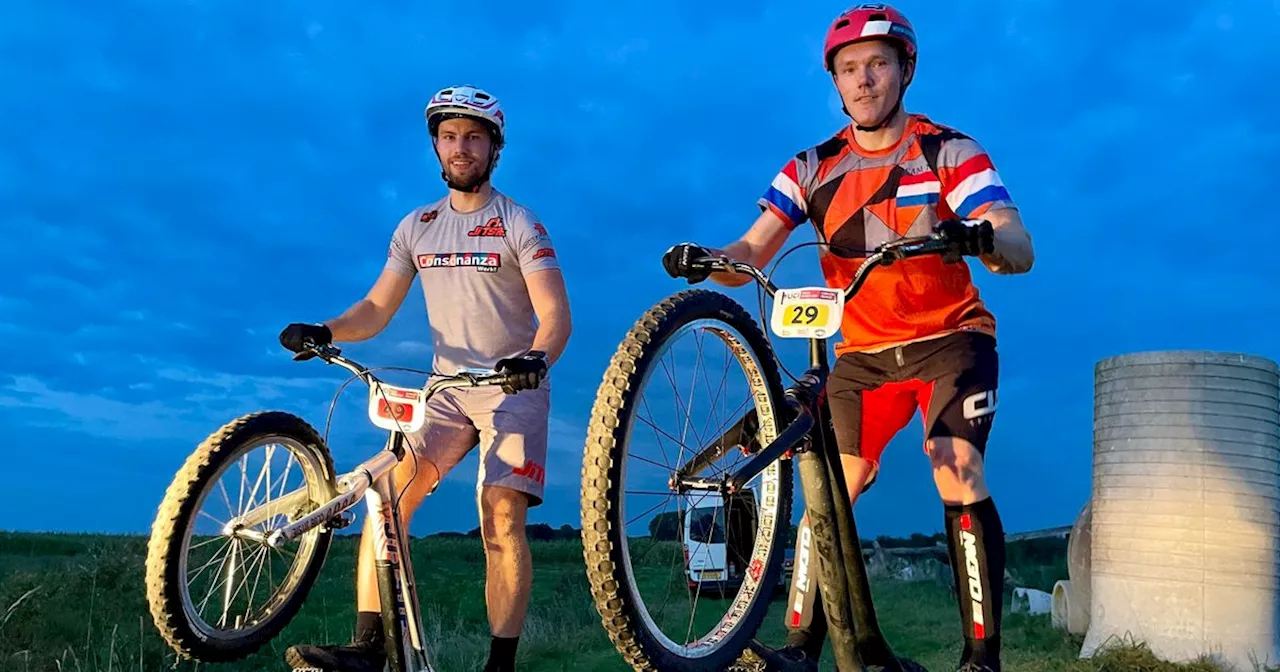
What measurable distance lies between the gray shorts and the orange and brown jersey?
4.29ft

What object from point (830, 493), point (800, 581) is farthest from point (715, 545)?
point (830, 493)

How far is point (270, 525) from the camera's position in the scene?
13.1ft

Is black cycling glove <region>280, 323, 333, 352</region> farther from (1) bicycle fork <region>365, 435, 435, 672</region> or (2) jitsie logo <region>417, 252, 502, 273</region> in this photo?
(2) jitsie logo <region>417, 252, 502, 273</region>

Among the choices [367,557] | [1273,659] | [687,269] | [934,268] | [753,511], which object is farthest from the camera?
[1273,659]

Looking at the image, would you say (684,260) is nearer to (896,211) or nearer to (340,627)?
(896,211)

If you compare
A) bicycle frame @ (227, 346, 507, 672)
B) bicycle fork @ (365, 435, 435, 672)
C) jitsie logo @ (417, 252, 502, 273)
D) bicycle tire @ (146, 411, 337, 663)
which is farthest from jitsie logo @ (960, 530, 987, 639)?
bicycle tire @ (146, 411, 337, 663)

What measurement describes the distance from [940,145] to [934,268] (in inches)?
19.2

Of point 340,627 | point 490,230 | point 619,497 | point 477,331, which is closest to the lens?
point 619,497

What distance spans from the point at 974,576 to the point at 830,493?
711 millimetres

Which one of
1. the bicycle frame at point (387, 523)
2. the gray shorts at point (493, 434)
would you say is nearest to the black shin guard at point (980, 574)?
the gray shorts at point (493, 434)

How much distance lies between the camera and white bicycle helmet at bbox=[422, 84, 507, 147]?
468cm

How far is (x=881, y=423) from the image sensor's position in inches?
158

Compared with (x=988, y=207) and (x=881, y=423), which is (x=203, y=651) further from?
Result: (x=988, y=207)

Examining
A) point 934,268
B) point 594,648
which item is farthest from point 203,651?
point 594,648
